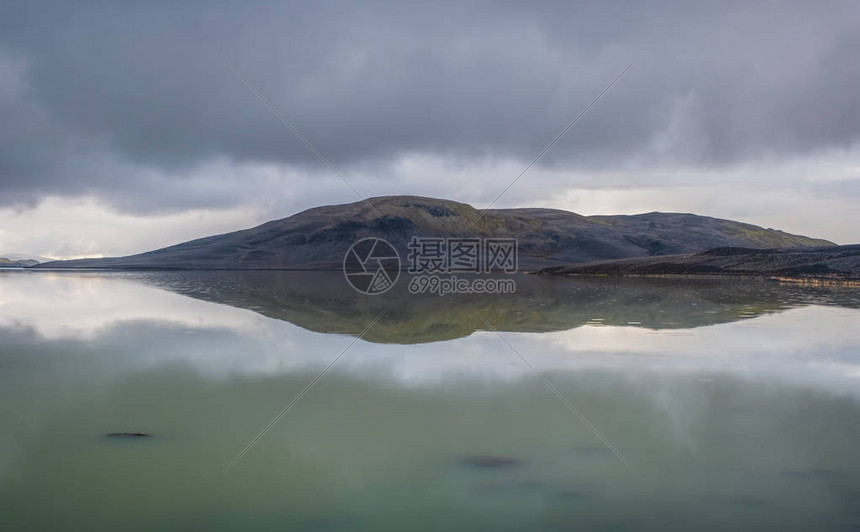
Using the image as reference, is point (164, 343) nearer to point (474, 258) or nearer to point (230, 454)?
point (230, 454)

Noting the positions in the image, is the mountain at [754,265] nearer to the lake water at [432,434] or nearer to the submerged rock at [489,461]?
the lake water at [432,434]

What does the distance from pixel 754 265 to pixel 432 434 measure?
67764 mm

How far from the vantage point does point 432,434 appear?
667 centimetres

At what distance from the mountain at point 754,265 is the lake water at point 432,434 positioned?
46.7 meters

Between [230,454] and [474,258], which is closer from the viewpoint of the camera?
[230,454]

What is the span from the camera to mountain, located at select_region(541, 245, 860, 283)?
5491 centimetres

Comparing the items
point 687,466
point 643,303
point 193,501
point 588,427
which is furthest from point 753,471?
point 643,303

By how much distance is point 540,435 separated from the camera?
21.9 ft

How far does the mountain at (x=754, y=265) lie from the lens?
54.9m

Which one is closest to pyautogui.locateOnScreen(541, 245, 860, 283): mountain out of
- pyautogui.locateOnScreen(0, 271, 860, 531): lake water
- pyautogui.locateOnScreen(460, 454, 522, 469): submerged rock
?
pyautogui.locateOnScreen(0, 271, 860, 531): lake water

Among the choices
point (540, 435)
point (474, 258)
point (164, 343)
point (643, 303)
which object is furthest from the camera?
point (474, 258)

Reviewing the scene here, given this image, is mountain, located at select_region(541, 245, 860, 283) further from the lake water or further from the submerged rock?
the submerged rock

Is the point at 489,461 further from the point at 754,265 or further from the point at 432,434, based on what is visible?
the point at 754,265

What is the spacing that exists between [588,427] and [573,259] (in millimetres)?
172116
